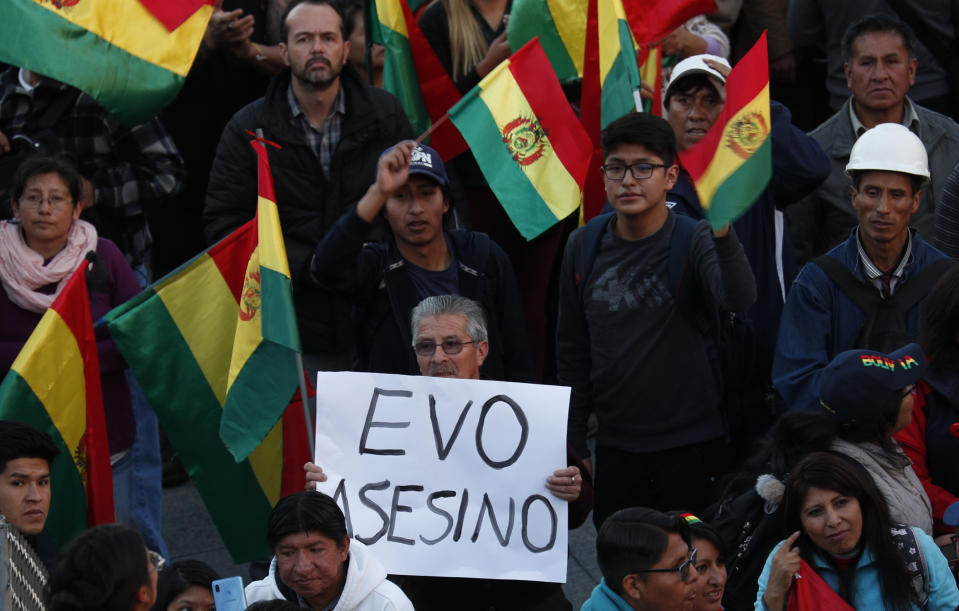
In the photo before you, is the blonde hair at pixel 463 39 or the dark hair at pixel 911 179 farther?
the blonde hair at pixel 463 39

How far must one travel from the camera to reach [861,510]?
4.30 m

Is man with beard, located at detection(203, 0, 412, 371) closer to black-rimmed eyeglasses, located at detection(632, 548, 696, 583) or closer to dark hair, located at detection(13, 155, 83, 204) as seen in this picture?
dark hair, located at detection(13, 155, 83, 204)

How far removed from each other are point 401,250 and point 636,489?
128 cm

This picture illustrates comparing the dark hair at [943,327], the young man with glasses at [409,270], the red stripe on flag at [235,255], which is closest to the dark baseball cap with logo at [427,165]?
the young man with glasses at [409,270]

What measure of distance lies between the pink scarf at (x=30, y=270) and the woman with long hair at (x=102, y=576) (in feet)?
6.92

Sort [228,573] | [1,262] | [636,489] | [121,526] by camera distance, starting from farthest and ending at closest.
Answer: [228,573]
[1,262]
[636,489]
[121,526]

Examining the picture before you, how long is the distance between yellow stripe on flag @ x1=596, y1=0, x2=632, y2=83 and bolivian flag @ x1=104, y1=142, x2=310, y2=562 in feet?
5.09

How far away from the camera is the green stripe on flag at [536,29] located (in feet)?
21.1

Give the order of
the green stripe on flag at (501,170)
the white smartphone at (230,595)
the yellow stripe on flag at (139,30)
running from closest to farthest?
the white smartphone at (230,595), the green stripe on flag at (501,170), the yellow stripe on flag at (139,30)

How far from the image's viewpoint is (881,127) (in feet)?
17.8


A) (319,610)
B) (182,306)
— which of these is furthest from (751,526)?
(182,306)

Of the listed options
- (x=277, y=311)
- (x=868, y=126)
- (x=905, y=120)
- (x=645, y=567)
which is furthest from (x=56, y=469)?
(x=905, y=120)

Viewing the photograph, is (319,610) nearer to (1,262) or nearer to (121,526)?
(121,526)

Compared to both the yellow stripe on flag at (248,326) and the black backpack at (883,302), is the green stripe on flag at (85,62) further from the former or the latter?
the black backpack at (883,302)
